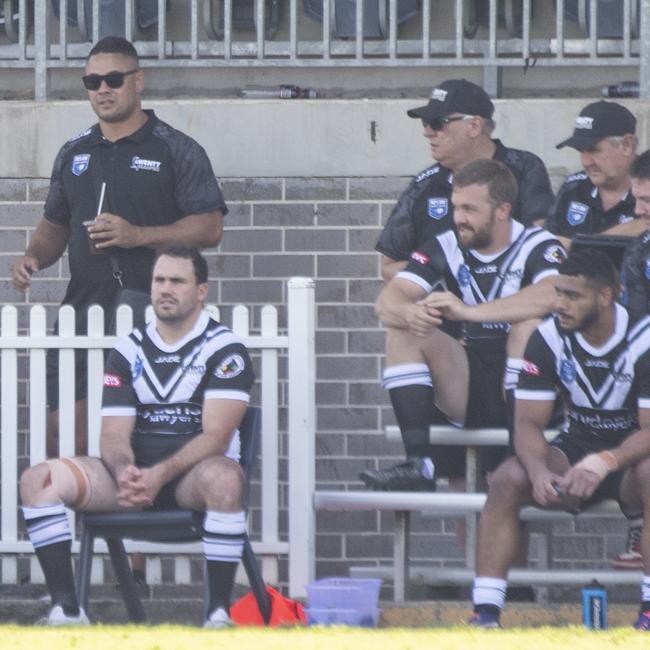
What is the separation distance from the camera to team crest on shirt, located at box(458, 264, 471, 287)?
6.63 m

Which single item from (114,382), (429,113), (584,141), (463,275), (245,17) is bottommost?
(114,382)

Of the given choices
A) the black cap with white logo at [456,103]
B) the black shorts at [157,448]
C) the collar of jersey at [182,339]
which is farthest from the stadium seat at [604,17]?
the black shorts at [157,448]

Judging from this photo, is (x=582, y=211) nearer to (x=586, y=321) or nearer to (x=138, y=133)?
(x=586, y=321)

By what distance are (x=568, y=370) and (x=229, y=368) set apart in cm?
114

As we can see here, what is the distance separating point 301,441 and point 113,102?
153cm

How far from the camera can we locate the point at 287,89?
834 cm

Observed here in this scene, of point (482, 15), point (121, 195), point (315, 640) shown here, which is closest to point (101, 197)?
point (121, 195)

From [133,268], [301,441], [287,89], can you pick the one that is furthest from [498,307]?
[287,89]

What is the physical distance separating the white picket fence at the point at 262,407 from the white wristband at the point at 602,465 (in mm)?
1267

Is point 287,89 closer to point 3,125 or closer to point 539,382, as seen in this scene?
point 3,125

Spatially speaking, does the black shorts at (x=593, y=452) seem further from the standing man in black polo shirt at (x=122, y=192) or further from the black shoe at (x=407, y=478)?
the standing man in black polo shirt at (x=122, y=192)

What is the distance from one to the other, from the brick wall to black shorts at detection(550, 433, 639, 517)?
184cm

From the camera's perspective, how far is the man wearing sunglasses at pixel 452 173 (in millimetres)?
6891

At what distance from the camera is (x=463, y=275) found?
6.64 meters
